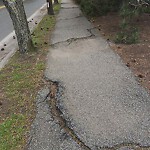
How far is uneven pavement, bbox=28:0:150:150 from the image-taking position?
370cm

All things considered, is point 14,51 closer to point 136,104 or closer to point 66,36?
point 66,36

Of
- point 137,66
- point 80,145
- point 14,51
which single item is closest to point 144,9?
point 137,66

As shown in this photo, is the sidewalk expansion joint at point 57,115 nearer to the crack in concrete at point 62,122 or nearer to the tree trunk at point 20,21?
the crack in concrete at point 62,122

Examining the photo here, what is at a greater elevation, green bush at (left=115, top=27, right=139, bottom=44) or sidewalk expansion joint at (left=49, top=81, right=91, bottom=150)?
sidewalk expansion joint at (left=49, top=81, right=91, bottom=150)

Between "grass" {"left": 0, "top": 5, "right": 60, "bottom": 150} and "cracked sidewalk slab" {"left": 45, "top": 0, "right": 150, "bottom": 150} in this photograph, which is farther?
"grass" {"left": 0, "top": 5, "right": 60, "bottom": 150}

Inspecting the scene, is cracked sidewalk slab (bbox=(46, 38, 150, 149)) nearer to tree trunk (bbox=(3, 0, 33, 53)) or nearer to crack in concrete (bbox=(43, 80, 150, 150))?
crack in concrete (bbox=(43, 80, 150, 150))

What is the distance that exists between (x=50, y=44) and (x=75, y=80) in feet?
9.52

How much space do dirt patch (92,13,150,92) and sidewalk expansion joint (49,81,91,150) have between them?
152 cm

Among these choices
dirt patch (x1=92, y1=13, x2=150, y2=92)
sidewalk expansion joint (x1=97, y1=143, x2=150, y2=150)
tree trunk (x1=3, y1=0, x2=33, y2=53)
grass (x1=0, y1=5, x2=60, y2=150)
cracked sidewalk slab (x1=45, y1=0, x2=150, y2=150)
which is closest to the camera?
sidewalk expansion joint (x1=97, y1=143, x2=150, y2=150)

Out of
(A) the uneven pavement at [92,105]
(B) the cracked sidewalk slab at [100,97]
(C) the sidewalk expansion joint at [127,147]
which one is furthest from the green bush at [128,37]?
(C) the sidewalk expansion joint at [127,147]

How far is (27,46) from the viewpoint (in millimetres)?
7281

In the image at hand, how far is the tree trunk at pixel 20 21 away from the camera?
22.1 feet

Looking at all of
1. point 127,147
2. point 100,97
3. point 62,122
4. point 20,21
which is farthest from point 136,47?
point 127,147

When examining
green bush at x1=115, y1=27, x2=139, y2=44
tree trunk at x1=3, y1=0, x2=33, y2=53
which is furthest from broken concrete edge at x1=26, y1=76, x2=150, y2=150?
green bush at x1=115, y1=27, x2=139, y2=44
